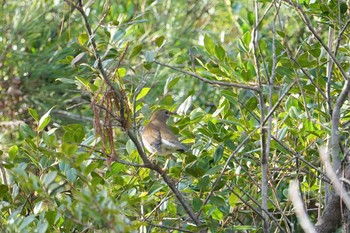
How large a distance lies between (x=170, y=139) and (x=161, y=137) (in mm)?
258

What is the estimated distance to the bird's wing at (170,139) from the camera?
412 cm

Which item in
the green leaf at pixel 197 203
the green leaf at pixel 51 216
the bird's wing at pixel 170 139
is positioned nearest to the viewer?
the green leaf at pixel 51 216

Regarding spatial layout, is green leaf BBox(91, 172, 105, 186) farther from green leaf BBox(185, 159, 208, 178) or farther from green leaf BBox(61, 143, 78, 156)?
green leaf BBox(61, 143, 78, 156)

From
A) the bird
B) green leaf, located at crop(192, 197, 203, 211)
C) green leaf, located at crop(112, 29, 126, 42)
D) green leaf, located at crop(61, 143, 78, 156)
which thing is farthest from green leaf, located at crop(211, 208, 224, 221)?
green leaf, located at crop(61, 143, 78, 156)

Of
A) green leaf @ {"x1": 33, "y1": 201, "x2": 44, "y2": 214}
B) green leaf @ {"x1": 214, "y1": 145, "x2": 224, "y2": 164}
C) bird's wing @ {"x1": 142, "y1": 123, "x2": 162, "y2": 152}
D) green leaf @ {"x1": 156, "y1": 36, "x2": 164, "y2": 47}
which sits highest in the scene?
green leaf @ {"x1": 156, "y1": 36, "x2": 164, "y2": 47}

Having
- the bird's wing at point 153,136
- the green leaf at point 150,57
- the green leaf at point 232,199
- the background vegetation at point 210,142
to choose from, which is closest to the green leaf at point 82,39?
the background vegetation at point 210,142

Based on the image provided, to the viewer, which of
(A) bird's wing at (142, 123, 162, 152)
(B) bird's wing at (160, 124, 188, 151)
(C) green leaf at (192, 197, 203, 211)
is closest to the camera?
(C) green leaf at (192, 197, 203, 211)

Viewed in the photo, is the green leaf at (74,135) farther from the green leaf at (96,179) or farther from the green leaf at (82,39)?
the green leaf at (82,39)

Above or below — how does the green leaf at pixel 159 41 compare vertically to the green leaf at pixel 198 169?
above

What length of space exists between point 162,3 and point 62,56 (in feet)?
3.97

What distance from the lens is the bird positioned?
420cm

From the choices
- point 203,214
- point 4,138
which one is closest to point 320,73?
point 203,214

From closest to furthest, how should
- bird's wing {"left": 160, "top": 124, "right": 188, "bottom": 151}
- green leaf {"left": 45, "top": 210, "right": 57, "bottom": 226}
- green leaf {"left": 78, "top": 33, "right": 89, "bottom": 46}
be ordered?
green leaf {"left": 45, "top": 210, "right": 57, "bottom": 226} < green leaf {"left": 78, "top": 33, "right": 89, "bottom": 46} < bird's wing {"left": 160, "top": 124, "right": 188, "bottom": 151}

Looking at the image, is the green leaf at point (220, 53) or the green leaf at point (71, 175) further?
the green leaf at point (220, 53)
